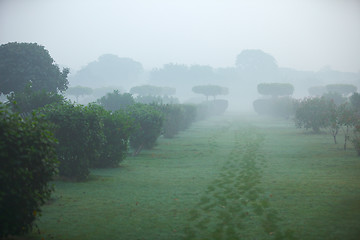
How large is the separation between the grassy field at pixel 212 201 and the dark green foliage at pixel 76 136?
1.97 feet

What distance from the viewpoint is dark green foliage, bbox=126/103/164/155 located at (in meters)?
18.6

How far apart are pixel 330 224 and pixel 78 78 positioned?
372 ft

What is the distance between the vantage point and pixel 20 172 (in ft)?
18.4

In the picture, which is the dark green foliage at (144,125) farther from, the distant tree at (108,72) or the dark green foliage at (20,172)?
the distant tree at (108,72)

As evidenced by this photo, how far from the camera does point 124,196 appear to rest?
31.2 ft

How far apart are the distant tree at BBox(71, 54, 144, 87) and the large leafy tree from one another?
89758 mm

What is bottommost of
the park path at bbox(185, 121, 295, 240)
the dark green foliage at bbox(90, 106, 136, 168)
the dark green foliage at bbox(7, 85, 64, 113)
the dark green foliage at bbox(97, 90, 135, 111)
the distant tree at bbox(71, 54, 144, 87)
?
the park path at bbox(185, 121, 295, 240)

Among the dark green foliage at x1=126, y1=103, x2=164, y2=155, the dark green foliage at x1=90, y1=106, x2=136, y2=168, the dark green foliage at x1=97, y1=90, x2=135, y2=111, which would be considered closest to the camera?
the dark green foliage at x1=90, y1=106, x2=136, y2=168

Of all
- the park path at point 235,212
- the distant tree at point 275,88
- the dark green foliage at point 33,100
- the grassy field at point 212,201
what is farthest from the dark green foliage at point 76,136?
the distant tree at point 275,88

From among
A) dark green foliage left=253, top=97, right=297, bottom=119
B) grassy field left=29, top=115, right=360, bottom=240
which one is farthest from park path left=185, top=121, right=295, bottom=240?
dark green foliage left=253, top=97, right=297, bottom=119

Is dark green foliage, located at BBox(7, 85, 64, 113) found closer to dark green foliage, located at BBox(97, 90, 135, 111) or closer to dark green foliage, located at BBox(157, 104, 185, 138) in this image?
dark green foliage, located at BBox(157, 104, 185, 138)

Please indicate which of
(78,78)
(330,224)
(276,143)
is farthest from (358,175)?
(78,78)

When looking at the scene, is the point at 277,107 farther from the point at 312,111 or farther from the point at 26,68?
the point at 26,68

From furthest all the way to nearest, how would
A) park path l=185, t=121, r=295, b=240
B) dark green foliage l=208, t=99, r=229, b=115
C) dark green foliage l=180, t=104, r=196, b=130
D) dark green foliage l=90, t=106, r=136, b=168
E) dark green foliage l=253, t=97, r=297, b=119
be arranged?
dark green foliage l=208, t=99, r=229, b=115
dark green foliage l=253, t=97, r=297, b=119
dark green foliage l=180, t=104, r=196, b=130
dark green foliage l=90, t=106, r=136, b=168
park path l=185, t=121, r=295, b=240
